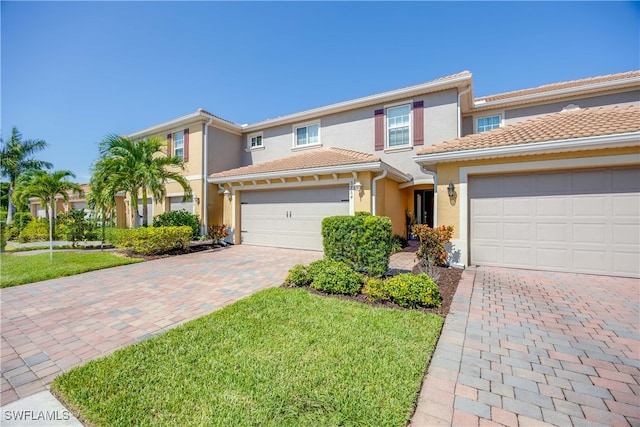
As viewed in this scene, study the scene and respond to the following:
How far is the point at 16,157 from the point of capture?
22500 millimetres

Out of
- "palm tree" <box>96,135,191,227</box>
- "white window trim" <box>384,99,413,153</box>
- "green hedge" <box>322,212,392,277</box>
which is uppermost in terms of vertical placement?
"white window trim" <box>384,99,413,153</box>

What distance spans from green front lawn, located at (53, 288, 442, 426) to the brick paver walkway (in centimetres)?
27

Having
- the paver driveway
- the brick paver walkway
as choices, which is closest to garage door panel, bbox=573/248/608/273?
the brick paver walkway

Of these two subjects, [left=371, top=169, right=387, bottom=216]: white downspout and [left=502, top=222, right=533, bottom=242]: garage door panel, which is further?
[left=371, top=169, right=387, bottom=216]: white downspout

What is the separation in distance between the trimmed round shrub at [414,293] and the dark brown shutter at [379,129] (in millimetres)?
8251

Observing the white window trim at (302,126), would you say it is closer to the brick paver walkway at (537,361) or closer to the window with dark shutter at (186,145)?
the window with dark shutter at (186,145)

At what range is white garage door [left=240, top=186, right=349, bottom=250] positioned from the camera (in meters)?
10.1

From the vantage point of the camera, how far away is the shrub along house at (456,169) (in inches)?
238

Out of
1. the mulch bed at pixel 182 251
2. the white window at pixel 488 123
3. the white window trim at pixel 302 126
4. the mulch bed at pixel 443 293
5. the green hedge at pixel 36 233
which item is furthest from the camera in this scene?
the green hedge at pixel 36 233

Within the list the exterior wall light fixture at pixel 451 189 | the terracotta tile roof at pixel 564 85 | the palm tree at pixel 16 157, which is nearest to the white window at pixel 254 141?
the exterior wall light fixture at pixel 451 189

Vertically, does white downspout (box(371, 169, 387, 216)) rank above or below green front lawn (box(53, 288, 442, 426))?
above

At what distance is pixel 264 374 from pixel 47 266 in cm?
906

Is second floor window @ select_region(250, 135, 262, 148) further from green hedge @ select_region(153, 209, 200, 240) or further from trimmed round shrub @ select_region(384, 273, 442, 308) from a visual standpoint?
trimmed round shrub @ select_region(384, 273, 442, 308)

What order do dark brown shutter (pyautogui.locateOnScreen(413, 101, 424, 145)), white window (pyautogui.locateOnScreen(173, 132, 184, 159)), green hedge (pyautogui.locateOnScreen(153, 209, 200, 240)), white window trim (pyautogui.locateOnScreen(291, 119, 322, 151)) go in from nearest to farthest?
dark brown shutter (pyautogui.locateOnScreen(413, 101, 424, 145)), green hedge (pyautogui.locateOnScreen(153, 209, 200, 240)), white window trim (pyautogui.locateOnScreen(291, 119, 322, 151)), white window (pyautogui.locateOnScreen(173, 132, 184, 159))
